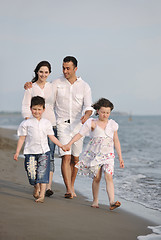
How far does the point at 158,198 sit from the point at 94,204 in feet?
5.22

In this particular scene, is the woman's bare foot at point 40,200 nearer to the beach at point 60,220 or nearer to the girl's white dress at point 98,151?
the beach at point 60,220

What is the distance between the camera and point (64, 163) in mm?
5645

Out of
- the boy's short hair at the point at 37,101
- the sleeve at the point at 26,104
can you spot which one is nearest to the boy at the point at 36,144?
the boy's short hair at the point at 37,101

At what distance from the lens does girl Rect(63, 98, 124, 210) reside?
4.92 m

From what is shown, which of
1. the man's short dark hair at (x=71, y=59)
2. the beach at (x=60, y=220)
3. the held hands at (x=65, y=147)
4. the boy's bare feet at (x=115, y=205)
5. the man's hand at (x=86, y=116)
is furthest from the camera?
the man's short dark hair at (x=71, y=59)

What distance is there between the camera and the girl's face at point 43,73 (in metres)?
5.31

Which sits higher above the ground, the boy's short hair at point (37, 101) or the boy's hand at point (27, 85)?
the boy's hand at point (27, 85)

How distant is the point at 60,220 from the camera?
3.92 m

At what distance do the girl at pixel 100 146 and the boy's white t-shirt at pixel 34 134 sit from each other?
53 centimetres

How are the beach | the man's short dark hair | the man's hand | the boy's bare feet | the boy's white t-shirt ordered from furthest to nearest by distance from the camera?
the man's short dark hair, the man's hand, the boy's white t-shirt, the boy's bare feet, the beach

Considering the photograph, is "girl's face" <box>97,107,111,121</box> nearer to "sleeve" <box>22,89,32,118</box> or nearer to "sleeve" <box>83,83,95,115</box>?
"sleeve" <box>83,83,95,115</box>

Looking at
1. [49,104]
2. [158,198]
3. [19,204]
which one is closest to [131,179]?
[158,198]

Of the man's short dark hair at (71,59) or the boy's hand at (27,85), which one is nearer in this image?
the boy's hand at (27,85)

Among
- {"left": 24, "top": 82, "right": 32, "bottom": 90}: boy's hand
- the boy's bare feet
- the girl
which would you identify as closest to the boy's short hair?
{"left": 24, "top": 82, "right": 32, "bottom": 90}: boy's hand
